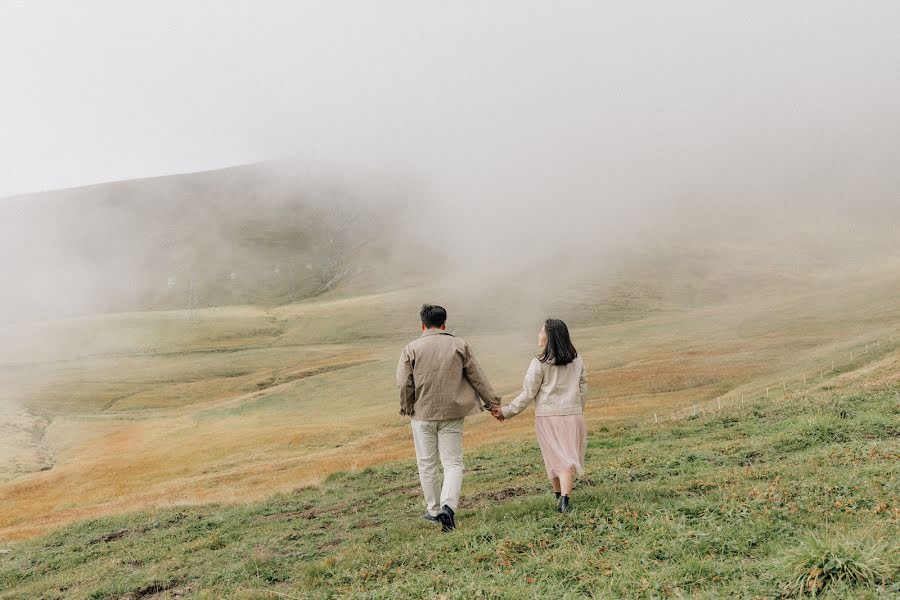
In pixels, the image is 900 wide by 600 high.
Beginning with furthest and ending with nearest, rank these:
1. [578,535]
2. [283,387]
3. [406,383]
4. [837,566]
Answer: [283,387], [406,383], [578,535], [837,566]

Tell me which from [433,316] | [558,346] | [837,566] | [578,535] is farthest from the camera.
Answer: [433,316]

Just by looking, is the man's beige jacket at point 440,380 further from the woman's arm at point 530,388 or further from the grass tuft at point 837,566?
the grass tuft at point 837,566

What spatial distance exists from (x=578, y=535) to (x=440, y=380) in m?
3.61

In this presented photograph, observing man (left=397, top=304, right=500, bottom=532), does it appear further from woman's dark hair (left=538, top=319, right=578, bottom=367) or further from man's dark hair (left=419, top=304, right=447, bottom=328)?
woman's dark hair (left=538, top=319, right=578, bottom=367)

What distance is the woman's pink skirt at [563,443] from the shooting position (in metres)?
11.8

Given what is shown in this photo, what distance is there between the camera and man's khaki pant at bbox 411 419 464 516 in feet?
38.7

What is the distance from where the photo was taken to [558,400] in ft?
39.3

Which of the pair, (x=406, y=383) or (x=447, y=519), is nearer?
(x=447, y=519)

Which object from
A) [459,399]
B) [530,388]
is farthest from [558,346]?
[459,399]

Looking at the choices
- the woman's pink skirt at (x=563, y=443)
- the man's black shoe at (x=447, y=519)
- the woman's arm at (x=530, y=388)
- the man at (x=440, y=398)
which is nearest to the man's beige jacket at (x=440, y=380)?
the man at (x=440, y=398)

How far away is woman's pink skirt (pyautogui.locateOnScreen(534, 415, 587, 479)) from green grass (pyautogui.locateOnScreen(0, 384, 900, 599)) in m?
0.84

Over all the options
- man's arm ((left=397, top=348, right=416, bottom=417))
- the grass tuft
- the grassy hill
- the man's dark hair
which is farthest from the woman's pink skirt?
the grass tuft

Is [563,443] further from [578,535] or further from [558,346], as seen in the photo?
[578,535]

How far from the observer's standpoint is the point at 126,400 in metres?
102
